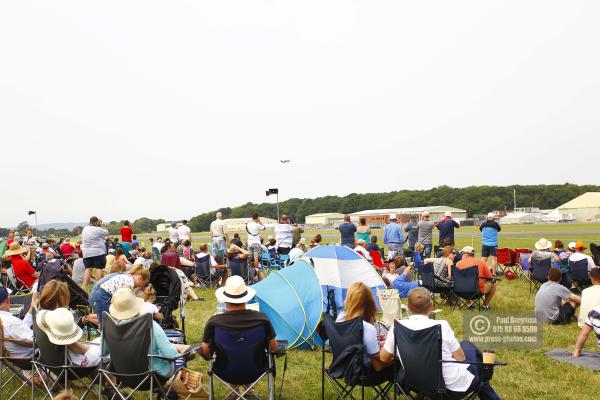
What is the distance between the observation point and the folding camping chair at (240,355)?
4.08 metres

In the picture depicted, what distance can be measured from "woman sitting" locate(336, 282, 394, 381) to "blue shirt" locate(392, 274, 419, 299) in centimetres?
571

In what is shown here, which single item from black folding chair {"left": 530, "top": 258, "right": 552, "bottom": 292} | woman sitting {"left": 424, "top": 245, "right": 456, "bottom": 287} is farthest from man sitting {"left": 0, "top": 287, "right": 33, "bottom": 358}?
black folding chair {"left": 530, "top": 258, "right": 552, "bottom": 292}

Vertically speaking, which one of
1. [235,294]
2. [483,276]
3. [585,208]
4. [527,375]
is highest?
[235,294]

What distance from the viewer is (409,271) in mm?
10625

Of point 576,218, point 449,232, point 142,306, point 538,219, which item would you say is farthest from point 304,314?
point 576,218

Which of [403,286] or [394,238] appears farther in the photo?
[394,238]

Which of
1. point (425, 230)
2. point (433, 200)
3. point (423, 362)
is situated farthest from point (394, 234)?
point (433, 200)

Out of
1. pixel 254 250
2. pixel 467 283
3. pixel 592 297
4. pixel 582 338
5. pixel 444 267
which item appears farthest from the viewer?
pixel 254 250

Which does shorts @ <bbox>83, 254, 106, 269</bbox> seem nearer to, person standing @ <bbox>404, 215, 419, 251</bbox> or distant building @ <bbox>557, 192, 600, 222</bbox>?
person standing @ <bbox>404, 215, 419, 251</bbox>

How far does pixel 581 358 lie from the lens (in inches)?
239

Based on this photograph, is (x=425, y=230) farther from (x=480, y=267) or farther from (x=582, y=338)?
(x=582, y=338)

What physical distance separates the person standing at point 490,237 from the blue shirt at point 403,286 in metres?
2.65

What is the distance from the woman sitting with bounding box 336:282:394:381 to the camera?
4.28 m

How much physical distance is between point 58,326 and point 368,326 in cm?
256
